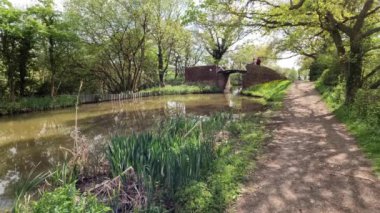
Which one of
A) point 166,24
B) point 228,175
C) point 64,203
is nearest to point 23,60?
point 166,24

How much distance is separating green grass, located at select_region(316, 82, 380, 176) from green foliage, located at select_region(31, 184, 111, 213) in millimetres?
4501

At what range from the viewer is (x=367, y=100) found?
29.1 feet

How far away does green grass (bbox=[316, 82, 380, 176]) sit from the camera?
6.25 metres

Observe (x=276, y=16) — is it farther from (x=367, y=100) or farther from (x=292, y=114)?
(x=367, y=100)

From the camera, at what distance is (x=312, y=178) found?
508cm

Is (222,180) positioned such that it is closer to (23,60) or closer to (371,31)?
(371,31)

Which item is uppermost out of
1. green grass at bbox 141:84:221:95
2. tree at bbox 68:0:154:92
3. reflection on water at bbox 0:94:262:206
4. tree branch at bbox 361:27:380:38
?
tree at bbox 68:0:154:92

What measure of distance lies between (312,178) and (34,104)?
813 inches

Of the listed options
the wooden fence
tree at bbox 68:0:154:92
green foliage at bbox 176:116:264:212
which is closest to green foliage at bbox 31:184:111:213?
green foliage at bbox 176:116:264:212

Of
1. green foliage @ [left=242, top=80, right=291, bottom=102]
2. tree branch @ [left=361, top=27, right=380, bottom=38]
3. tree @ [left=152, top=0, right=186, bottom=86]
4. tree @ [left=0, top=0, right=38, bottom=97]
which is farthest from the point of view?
tree @ [left=152, top=0, right=186, bottom=86]

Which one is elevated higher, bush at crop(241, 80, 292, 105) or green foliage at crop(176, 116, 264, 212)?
bush at crop(241, 80, 292, 105)

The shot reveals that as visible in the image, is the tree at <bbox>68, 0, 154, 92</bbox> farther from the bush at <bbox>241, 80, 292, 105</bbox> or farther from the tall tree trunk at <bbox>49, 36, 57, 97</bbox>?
the bush at <bbox>241, 80, 292, 105</bbox>

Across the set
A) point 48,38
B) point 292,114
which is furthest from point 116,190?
point 48,38

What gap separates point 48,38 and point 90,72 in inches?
242
